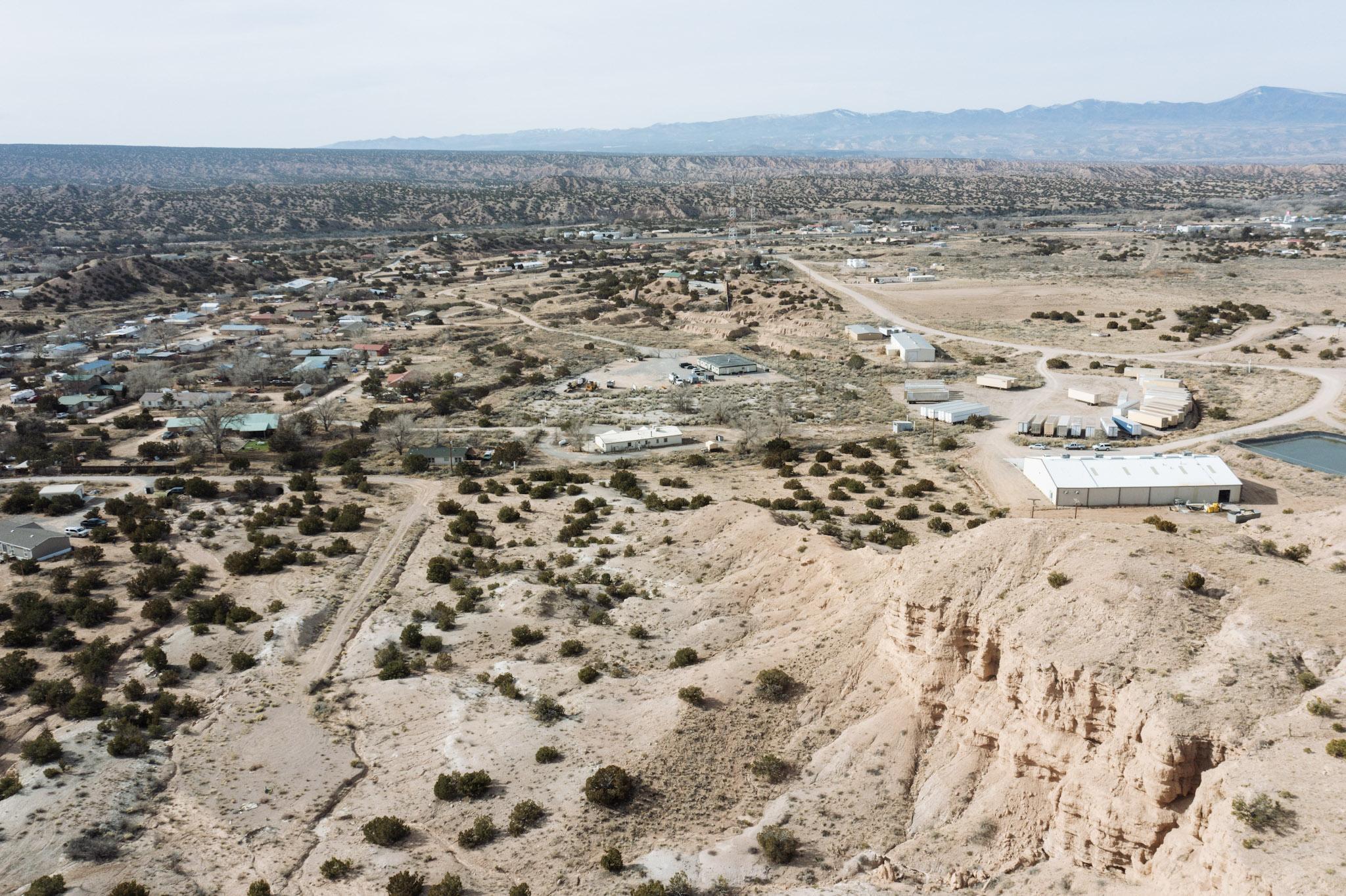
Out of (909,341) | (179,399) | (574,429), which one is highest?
(909,341)

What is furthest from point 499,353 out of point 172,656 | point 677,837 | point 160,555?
point 677,837

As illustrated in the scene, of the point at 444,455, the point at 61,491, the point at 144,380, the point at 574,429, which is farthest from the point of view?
the point at 144,380

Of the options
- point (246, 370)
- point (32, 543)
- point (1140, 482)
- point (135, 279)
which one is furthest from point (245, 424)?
point (135, 279)

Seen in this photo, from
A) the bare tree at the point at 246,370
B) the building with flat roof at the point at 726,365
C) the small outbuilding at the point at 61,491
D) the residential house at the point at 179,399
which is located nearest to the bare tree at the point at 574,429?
the building with flat roof at the point at 726,365

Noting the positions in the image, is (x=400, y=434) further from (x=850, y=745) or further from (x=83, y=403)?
(x=850, y=745)

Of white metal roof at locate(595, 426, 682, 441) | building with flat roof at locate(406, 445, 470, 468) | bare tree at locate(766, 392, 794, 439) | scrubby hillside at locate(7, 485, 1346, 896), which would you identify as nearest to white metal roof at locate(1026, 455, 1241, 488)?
scrubby hillside at locate(7, 485, 1346, 896)

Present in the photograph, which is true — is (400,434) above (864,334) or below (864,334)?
below
